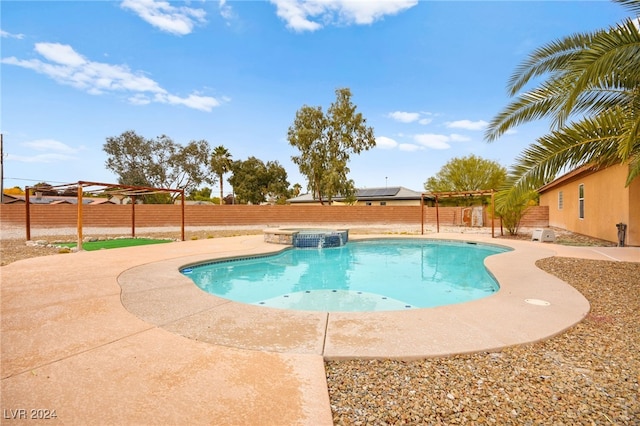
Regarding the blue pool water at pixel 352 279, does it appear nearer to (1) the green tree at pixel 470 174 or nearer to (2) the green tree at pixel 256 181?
(1) the green tree at pixel 470 174

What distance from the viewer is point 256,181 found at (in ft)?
122

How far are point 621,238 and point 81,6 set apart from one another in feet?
54.0

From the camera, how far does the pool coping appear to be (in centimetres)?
297

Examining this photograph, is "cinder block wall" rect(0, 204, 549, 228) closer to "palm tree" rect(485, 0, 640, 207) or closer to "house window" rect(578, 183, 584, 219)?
"house window" rect(578, 183, 584, 219)

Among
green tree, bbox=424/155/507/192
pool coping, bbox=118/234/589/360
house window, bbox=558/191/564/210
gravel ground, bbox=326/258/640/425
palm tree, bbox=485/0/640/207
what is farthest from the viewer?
green tree, bbox=424/155/507/192

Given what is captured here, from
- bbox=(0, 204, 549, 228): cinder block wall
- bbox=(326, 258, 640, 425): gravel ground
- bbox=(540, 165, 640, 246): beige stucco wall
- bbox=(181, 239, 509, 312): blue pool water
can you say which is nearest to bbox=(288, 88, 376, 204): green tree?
bbox=(0, 204, 549, 228): cinder block wall

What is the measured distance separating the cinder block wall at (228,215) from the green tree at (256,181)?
14.7m

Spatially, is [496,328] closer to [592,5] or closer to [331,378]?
[331,378]

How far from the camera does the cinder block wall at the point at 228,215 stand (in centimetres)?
1731

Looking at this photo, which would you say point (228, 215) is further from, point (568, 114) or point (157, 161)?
point (568, 114)

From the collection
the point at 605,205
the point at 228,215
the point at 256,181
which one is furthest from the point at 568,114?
the point at 256,181

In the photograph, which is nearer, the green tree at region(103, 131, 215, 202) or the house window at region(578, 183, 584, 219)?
the house window at region(578, 183, 584, 219)

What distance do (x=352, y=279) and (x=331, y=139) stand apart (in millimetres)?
21593

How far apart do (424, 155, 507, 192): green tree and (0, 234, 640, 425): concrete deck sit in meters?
30.5
